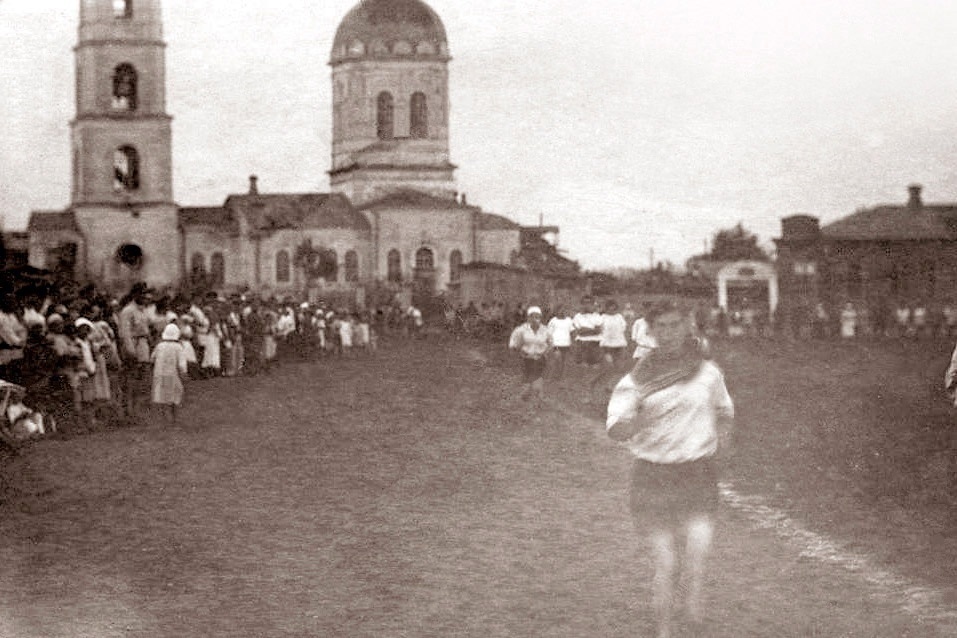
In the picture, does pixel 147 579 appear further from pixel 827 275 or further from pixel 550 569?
pixel 827 275

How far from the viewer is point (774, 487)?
12453mm

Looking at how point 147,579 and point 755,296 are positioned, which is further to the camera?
point 755,296

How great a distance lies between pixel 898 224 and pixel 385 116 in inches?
2388

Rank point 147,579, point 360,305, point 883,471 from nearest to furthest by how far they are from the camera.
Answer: point 147,579 → point 883,471 → point 360,305

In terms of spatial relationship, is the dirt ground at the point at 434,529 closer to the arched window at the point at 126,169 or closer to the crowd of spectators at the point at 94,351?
the crowd of spectators at the point at 94,351

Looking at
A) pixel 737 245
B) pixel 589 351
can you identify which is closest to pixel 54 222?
pixel 737 245

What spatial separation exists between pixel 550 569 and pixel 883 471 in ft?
17.9

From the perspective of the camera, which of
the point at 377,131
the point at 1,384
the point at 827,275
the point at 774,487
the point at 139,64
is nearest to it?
the point at 1,384

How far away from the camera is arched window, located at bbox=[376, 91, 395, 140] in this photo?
8288 centimetres

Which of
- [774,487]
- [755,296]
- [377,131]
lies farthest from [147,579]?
[377,131]

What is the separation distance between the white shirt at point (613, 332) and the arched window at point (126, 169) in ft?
114

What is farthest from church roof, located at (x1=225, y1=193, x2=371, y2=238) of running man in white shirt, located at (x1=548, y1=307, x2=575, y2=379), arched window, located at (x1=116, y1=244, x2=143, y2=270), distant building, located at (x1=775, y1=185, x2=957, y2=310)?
running man in white shirt, located at (x1=548, y1=307, x2=575, y2=379)

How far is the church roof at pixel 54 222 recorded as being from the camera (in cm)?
5875

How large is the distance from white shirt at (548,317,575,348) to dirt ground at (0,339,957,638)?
18.2 ft
